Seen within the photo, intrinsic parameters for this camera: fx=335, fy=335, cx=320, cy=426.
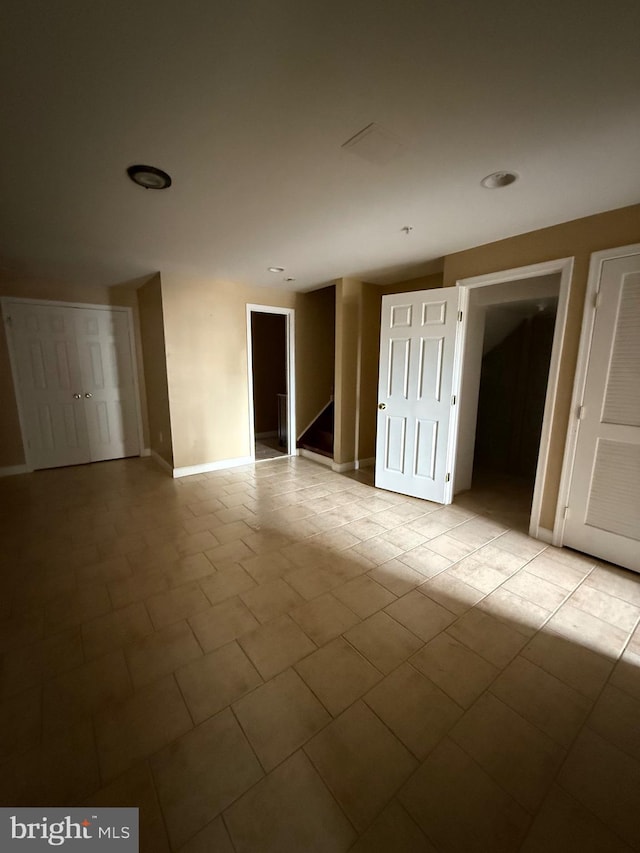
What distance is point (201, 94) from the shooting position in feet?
4.11

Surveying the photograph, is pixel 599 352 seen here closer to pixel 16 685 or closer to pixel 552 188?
pixel 552 188

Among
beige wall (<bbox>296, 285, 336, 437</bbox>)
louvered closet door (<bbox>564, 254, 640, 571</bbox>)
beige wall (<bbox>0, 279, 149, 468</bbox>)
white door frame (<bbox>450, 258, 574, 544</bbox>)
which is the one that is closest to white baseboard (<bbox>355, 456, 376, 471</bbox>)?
beige wall (<bbox>296, 285, 336, 437</bbox>)

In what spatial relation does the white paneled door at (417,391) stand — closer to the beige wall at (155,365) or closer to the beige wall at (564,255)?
the beige wall at (564,255)

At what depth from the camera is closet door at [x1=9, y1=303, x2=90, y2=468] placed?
4.02m

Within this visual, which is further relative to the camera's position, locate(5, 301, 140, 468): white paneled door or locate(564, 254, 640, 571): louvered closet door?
locate(5, 301, 140, 468): white paneled door

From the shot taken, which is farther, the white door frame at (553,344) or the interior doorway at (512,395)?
the interior doorway at (512,395)

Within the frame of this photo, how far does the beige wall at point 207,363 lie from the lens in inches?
153

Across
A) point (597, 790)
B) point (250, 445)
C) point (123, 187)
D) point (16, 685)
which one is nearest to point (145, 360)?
point (250, 445)

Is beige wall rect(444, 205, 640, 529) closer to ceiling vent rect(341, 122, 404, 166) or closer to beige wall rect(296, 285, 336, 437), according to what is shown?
ceiling vent rect(341, 122, 404, 166)

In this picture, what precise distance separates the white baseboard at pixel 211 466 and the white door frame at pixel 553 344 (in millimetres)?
2791

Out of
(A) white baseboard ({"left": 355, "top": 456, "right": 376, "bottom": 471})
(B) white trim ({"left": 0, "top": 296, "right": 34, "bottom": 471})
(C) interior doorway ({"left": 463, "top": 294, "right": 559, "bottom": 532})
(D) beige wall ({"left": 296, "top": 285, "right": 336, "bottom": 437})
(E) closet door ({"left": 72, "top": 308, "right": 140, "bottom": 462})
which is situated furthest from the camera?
(D) beige wall ({"left": 296, "top": 285, "right": 336, "bottom": 437})

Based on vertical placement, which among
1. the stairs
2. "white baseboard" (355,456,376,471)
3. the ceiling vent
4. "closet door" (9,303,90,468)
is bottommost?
"white baseboard" (355,456,376,471)

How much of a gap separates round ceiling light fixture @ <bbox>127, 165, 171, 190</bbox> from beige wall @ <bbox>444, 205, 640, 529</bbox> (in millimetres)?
2423

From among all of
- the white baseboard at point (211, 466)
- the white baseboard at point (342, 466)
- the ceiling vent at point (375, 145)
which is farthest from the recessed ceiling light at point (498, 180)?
the white baseboard at point (211, 466)
